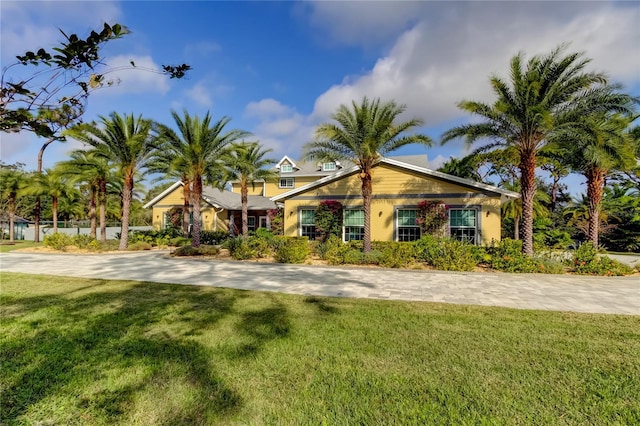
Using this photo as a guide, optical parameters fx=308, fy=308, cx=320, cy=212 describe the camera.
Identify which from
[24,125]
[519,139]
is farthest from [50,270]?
[519,139]

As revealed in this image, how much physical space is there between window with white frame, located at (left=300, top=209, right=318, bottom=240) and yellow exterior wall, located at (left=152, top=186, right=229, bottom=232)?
434 inches

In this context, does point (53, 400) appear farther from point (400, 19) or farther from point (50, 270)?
point (400, 19)

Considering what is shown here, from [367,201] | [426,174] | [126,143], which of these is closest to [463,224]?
[426,174]

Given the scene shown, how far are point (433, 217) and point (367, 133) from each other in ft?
18.6

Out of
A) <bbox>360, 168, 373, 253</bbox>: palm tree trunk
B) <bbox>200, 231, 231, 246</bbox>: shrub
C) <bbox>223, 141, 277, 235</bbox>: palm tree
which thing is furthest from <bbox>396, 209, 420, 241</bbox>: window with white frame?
<bbox>200, 231, 231, 246</bbox>: shrub

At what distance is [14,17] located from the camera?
2.60m

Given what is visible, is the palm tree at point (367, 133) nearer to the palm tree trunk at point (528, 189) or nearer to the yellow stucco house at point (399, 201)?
the yellow stucco house at point (399, 201)

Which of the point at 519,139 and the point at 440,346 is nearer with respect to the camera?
the point at 440,346

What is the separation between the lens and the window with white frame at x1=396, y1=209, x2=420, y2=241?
1662 centimetres

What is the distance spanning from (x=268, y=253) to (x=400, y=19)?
38.0 ft

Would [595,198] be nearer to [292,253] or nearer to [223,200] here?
[292,253]

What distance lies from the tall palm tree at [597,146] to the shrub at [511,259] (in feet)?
15.4

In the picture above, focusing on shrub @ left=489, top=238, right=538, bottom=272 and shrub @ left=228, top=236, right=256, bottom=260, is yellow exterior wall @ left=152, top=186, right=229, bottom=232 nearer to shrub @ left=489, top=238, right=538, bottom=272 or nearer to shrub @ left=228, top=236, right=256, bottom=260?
shrub @ left=228, top=236, right=256, bottom=260

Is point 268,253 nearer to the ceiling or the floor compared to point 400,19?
nearer to the floor
